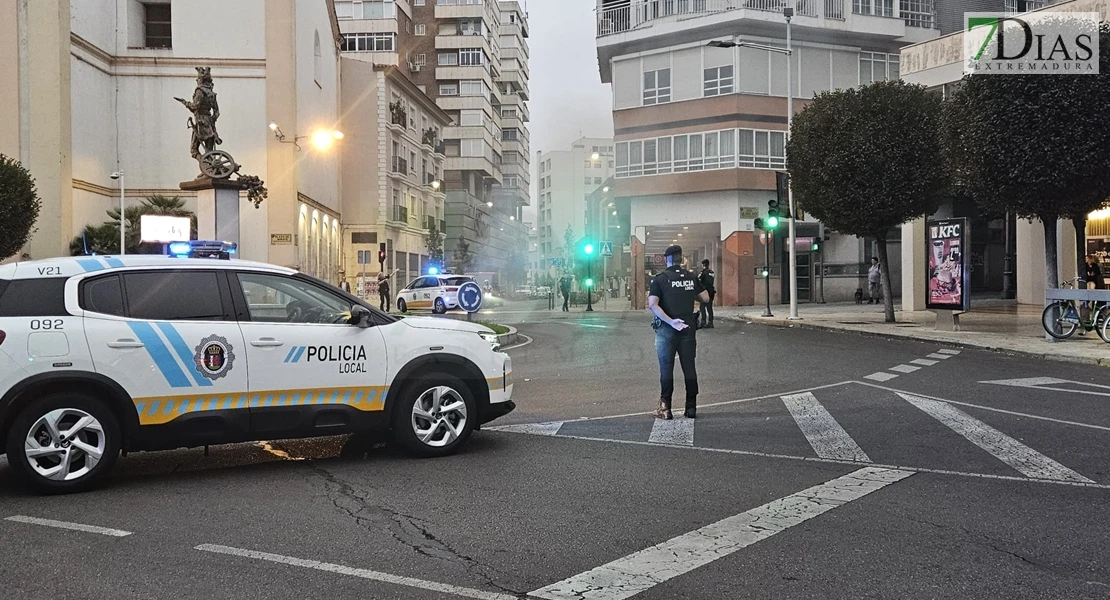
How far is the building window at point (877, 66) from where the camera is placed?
41.7 meters

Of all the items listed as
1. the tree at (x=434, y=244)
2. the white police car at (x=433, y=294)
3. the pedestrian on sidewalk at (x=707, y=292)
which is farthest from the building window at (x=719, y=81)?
the tree at (x=434, y=244)

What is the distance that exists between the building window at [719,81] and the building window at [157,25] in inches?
974

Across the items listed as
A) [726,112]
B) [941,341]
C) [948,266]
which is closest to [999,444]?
[941,341]

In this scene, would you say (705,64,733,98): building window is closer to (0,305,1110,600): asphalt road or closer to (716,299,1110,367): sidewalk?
(716,299,1110,367): sidewalk

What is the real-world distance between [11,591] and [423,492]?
261cm

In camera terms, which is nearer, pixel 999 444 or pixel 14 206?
pixel 999 444

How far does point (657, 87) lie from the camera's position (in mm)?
41906

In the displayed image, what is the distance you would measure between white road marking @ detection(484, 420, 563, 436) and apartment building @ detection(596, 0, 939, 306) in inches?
1237

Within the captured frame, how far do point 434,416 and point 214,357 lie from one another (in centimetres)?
182

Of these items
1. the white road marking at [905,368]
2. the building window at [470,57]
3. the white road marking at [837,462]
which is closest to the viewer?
the white road marking at [837,462]

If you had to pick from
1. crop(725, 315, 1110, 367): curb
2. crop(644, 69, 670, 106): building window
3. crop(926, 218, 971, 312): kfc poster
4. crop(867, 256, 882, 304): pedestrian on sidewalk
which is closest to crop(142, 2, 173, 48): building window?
crop(644, 69, 670, 106): building window

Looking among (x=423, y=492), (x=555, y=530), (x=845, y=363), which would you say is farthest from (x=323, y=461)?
(x=845, y=363)

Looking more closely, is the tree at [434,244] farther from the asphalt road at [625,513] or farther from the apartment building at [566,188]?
the apartment building at [566,188]

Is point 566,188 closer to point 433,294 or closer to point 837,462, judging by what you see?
point 433,294
